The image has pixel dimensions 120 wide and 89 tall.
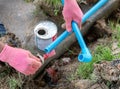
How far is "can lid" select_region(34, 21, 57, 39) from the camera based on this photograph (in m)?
3.74

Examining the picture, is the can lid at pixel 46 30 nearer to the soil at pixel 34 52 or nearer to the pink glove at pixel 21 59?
the soil at pixel 34 52

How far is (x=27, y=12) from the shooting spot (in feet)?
14.5

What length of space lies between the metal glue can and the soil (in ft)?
0.69

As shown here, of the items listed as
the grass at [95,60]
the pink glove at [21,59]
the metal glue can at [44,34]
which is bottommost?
the grass at [95,60]

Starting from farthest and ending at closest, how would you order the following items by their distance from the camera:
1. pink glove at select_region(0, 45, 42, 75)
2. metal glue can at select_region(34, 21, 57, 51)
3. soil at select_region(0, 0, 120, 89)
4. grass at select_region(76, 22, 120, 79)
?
metal glue can at select_region(34, 21, 57, 51)
soil at select_region(0, 0, 120, 89)
grass at select_region(76, 22, 120, 79)
pink glove at select_region(0, 45, 42, 75)

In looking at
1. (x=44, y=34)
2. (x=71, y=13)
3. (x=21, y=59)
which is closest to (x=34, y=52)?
(x=44, y=34)

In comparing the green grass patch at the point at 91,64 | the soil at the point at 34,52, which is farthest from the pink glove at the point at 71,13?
the soil at the point at 34,52

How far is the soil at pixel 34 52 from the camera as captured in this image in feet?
11.8

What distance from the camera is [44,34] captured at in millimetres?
3779

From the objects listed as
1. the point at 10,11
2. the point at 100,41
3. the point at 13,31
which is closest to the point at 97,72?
the point at 100,41

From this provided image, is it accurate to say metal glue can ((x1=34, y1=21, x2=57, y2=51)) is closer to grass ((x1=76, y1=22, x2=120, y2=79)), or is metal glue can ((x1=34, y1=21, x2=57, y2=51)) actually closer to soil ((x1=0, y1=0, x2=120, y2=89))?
soil ((x1=0, y1=0, x2=120, y2=89))

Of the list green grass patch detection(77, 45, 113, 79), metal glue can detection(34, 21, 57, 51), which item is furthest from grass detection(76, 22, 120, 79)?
metal glue can detection(34, 21, 57, 51)

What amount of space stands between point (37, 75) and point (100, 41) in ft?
2.65

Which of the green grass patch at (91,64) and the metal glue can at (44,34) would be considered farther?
the metal glue can at (44,34)
